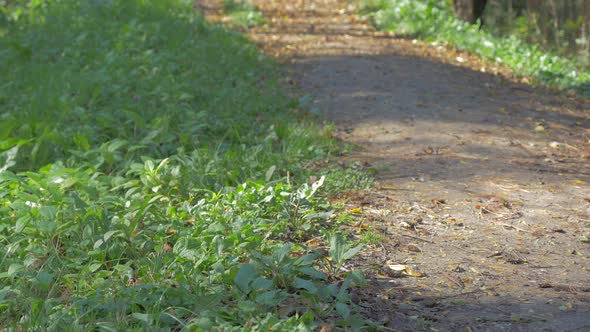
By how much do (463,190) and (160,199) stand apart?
184 cm

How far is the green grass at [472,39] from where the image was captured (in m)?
8.55

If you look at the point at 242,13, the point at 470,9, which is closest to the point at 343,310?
the point at 470,9

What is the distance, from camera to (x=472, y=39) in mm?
10141

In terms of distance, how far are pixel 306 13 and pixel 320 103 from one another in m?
6.73

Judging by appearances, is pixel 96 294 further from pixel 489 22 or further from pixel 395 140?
pixel 489 22

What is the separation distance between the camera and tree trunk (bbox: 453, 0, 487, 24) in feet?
37.6

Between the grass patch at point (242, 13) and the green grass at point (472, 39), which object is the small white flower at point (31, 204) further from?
the grass patch at point (242, 13)

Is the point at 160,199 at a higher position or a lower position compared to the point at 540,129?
higher

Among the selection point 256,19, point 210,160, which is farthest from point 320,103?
point 256,19

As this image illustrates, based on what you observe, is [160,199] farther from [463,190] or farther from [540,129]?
[540,129]

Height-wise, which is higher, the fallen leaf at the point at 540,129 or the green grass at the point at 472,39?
the fallen leaf at the point at 540,129

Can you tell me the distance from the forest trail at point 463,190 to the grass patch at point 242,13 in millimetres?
2937

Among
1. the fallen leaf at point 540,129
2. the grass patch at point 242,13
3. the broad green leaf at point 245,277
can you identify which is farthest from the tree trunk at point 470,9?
the broad green leaf at point 245,277

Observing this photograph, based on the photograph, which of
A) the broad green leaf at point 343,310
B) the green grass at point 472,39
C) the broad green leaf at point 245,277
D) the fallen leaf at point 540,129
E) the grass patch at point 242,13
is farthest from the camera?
the grass patch at point 242,13
